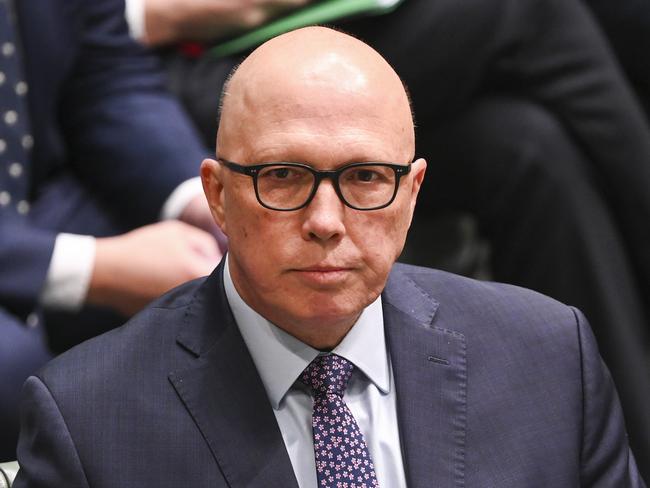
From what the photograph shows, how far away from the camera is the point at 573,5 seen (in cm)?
199

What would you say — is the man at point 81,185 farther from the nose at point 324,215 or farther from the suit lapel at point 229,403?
the nose at point 324,215

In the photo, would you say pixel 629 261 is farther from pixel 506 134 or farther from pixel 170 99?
pixel 170 99

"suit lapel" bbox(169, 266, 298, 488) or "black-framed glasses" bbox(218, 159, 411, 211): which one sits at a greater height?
"black-framed glasses" bbox(218, 159, 411, 211)

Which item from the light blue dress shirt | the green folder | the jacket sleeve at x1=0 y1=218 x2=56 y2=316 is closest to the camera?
the light blue dress shirt

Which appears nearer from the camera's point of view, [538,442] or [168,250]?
[538,442]

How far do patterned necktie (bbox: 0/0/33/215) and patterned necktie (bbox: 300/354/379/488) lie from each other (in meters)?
0.61

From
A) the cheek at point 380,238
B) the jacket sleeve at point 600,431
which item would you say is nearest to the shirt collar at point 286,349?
the cheek at point 380,238

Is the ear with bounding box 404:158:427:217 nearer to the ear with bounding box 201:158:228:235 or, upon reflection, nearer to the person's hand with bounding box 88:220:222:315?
the ear with bounding box 201:158:228:235

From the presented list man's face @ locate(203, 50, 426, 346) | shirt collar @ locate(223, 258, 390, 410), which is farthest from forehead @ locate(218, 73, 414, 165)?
shirt collar @ locate(223, 258, 390, 410)

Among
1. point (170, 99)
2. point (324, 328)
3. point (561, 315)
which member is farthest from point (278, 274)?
point (170, 99)

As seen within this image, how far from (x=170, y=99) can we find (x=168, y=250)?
1.07 ft

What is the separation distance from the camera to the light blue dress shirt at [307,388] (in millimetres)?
1232

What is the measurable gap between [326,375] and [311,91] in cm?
27

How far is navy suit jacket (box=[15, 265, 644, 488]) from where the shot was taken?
1191 mm
